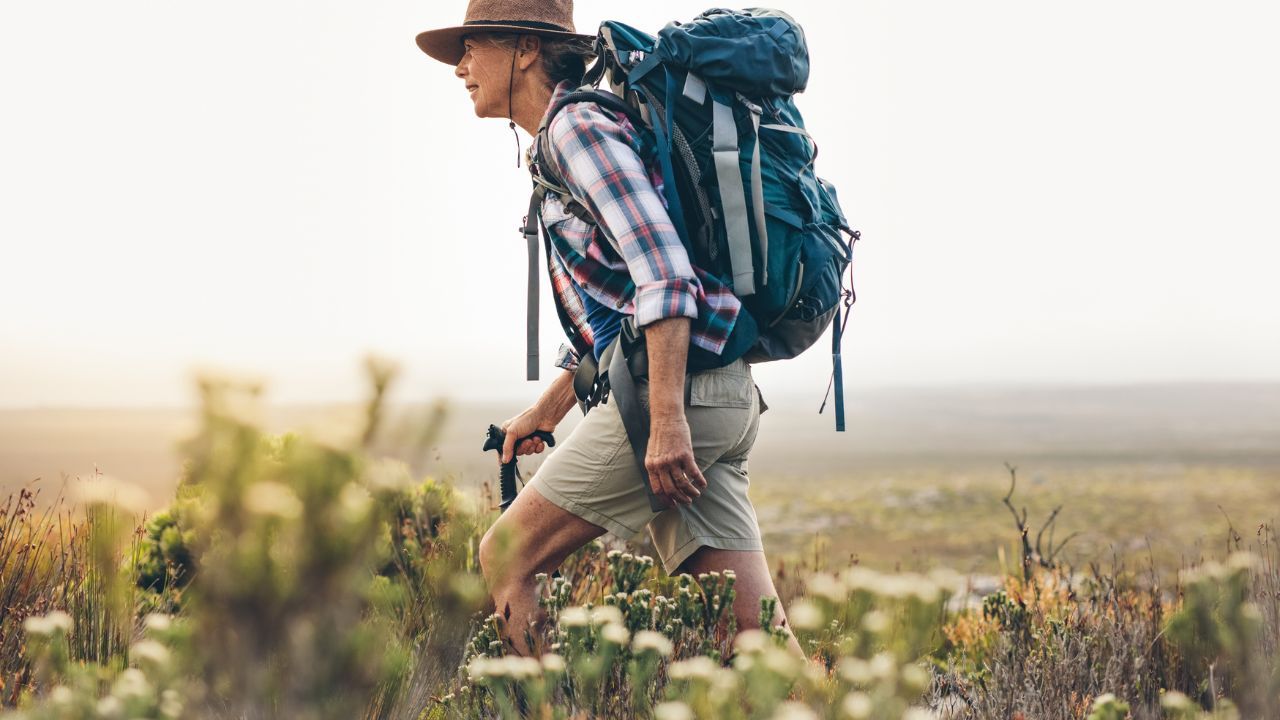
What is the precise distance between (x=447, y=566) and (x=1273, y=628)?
2.93m

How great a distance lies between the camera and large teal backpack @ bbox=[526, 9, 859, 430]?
2.54 m

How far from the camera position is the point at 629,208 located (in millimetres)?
2416

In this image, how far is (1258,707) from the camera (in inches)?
91.0

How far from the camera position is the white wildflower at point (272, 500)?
3.64ft

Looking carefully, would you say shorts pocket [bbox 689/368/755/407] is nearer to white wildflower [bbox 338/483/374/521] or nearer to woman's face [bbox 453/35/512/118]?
woman's face [bbox 453/35/512/118]

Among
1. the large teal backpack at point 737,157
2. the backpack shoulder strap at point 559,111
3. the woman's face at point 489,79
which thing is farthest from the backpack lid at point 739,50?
the woman's face at point 489,79

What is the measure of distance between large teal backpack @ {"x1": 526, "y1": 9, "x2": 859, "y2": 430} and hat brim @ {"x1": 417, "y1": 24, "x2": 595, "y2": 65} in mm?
255

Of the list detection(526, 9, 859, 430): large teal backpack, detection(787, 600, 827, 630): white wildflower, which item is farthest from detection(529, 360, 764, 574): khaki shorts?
detection(787, 600, 827, 630): white wildflower

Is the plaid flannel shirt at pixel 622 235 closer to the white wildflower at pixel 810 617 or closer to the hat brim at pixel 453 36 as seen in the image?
the hat brim at pixel 453 36

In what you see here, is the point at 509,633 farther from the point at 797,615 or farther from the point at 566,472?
the point at 797,615

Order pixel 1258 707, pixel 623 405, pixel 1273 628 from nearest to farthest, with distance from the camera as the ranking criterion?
pixel 1258 707, pixel 623 405, pixel 1273 628

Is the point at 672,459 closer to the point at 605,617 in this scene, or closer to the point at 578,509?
the point at 578,509

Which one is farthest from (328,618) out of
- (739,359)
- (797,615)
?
(739,359)

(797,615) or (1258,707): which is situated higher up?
(797,615)
